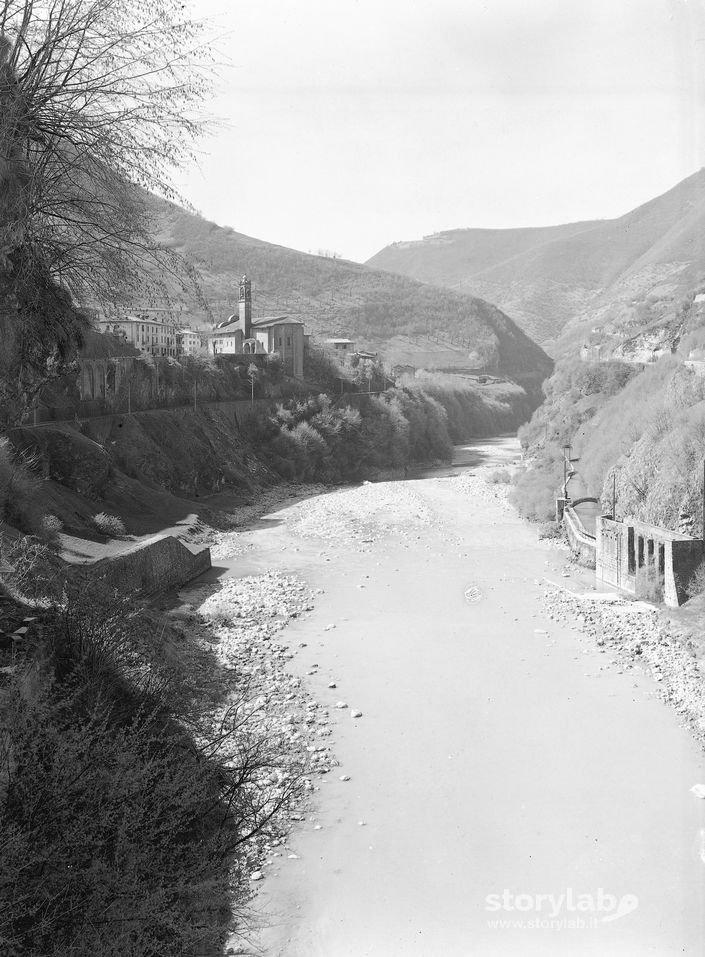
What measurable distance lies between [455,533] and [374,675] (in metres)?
16.5

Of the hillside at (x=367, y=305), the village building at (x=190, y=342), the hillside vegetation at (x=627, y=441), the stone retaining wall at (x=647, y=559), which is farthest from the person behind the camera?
the hillside at (x=367, y=305)

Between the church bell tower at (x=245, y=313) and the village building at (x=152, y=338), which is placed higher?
the church bell tower at (x=245, y=313)

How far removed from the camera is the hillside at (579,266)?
89688mm

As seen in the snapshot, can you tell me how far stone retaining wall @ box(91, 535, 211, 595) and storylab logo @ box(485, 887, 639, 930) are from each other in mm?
12741

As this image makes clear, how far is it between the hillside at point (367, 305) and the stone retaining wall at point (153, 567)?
7755 cm

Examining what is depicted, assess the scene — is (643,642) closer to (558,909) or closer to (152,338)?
(558,909)

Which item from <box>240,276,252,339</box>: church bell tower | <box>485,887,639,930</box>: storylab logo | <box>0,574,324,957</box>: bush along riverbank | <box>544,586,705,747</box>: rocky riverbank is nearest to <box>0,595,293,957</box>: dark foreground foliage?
<box>0,574,324,957</box>: bush along riverbank

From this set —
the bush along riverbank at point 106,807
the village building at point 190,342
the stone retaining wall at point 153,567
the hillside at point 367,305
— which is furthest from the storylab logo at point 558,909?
the hillside at point 367,305

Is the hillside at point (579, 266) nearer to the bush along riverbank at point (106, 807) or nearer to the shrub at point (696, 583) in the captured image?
the shrub at point (696, 583)

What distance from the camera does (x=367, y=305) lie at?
388ft

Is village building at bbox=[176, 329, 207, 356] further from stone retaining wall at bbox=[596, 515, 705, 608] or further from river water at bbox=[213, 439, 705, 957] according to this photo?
river water at bbox=[213, 439, 705, 957]

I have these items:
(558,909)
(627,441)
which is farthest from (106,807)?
(627,441)

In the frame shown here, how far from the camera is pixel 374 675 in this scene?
691 inches

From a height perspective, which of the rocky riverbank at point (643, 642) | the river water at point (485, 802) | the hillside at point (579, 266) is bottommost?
the river water at point (485, 802)
